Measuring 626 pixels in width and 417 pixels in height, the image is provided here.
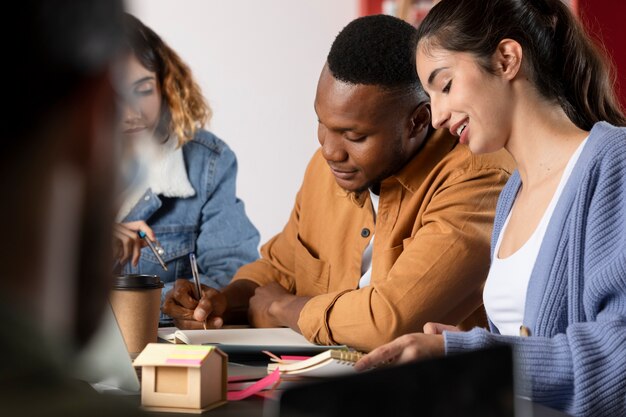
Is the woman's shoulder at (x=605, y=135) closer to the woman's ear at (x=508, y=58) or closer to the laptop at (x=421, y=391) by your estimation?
the woman's ear at (x=508, y=58)

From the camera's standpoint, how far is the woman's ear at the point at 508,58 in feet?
5.19

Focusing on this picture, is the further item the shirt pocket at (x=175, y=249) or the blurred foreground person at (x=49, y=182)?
the shirt pocket at (x=175, y=249)

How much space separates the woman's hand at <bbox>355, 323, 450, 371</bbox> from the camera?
1.07 metres

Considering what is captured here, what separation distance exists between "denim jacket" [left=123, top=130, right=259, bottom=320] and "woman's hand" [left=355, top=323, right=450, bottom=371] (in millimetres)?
1455

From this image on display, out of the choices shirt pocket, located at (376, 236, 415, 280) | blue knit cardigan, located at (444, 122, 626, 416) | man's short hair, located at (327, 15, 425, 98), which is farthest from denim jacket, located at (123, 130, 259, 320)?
blue knit cardigan, located at (444, 122, 626, 416)

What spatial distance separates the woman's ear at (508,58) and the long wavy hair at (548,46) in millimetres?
11

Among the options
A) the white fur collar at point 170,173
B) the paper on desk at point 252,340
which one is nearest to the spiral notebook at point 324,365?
the paper on desk at point 252,340

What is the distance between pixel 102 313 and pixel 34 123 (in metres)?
0.05

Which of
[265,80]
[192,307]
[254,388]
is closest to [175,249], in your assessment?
[192,307]

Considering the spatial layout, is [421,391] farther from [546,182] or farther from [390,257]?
[390,257]

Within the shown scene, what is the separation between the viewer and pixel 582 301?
52.4 inches

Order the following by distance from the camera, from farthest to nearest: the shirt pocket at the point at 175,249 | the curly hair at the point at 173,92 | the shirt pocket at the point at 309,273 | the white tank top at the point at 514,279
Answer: the curly hair at the point at 173,92 < the shirt pocket at the point at 175,249 < the shirt pocket at the point at 309,273 < the white tank top at the point at 514,279

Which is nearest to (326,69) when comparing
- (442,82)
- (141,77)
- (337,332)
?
(442,82)

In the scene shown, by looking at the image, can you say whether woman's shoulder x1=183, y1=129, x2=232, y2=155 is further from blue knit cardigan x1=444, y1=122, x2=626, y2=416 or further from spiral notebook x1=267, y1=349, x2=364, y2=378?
spiral notebook x1=267, y1=349, x2=364, y2=378
